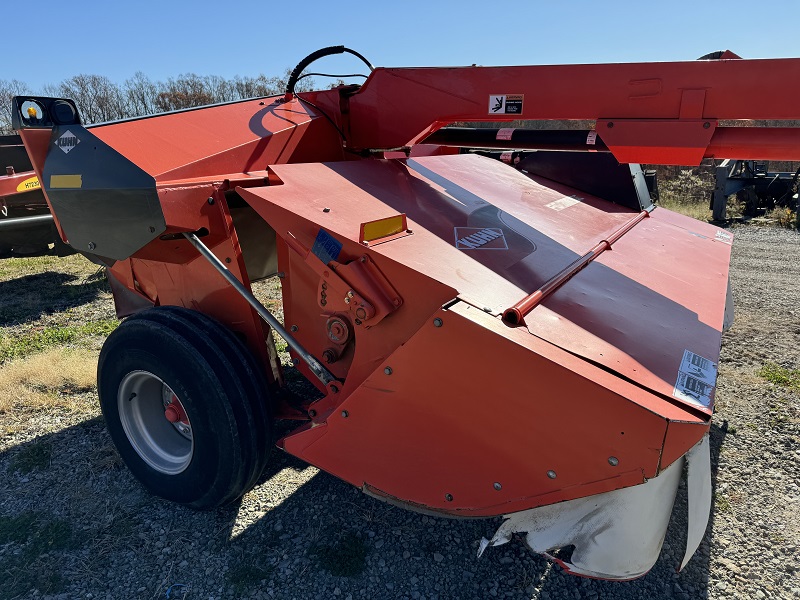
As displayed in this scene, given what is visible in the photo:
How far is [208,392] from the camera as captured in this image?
2512 mm

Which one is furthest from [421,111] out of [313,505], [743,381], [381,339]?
[743,381]

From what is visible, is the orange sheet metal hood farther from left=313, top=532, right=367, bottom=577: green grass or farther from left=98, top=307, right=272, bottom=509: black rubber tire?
left=313, top=532, right=367, bottom=577: green grass

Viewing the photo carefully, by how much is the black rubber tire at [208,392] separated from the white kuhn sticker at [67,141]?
0.86 meters

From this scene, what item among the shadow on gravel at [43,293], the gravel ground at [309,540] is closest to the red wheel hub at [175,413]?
the gravel ground at [309,540]

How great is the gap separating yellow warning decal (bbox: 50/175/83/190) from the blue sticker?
1.28m

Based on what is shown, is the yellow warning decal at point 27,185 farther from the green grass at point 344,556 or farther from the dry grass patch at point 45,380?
the green grass at point 344,556

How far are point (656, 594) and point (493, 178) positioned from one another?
2.56m

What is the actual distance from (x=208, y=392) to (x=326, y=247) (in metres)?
0.86

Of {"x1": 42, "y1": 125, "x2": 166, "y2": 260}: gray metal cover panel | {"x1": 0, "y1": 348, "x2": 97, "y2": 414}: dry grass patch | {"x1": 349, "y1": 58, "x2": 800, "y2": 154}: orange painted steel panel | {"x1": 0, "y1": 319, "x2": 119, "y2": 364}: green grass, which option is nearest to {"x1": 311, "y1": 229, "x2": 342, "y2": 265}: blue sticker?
{"x1": 42, "y1": 125, "x2": 166, "y2": 260}: gray metal cover panel

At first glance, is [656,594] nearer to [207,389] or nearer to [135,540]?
[207,389]

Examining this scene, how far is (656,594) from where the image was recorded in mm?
2314

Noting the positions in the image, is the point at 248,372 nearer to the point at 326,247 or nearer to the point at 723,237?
the point at 326,247

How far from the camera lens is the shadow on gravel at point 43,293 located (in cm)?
591

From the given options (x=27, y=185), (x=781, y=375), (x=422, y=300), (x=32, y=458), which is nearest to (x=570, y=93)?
(x=422, y=300)
